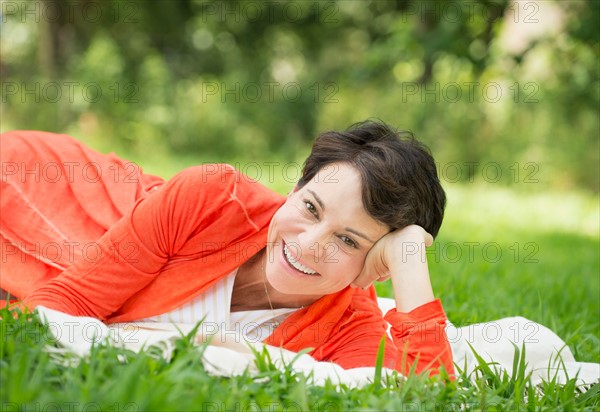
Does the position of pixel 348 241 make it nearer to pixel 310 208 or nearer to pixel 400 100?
pixel 310 208

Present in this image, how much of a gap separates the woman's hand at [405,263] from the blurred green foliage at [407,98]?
4250 mm

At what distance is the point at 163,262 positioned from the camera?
254 centimetres

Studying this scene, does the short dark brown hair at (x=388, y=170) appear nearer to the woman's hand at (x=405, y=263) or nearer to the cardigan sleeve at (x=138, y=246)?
the woman's hand at (x=405, y=263)

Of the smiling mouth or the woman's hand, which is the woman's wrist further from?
the smiling mouth

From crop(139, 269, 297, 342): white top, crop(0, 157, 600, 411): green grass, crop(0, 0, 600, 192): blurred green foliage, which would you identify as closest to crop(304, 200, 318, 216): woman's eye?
crop(139, 269, 297, 342): white top

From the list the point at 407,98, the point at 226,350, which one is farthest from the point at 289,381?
the point at 407,98

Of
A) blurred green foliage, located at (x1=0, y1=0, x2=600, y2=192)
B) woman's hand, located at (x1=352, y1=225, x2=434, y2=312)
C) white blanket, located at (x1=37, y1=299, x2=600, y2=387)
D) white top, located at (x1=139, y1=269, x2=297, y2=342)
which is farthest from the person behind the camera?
blurred green foliage, located at (x1=0, y1=0, x2=600, y2=192)

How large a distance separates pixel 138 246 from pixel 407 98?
31.0 feet

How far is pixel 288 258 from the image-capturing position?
2463mm

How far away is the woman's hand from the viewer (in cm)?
250

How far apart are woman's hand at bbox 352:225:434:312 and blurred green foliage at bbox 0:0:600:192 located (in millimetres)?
4250

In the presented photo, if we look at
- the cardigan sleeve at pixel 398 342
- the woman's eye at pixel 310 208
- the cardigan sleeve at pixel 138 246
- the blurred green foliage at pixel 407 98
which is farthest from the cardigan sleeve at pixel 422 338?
the blurred green foliage at pixel 407 98

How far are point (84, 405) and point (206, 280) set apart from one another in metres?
1.03

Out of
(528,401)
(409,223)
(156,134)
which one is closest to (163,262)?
(409,223)
